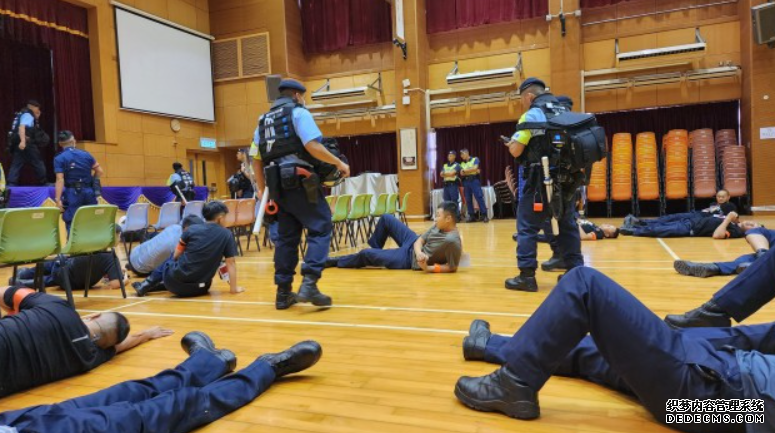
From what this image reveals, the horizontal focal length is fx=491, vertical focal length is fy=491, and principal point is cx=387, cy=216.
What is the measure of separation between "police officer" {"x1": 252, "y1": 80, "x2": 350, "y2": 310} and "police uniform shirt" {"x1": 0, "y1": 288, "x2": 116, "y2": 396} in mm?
1260

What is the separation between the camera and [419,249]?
14.6 ft

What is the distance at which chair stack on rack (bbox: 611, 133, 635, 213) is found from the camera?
999 cm

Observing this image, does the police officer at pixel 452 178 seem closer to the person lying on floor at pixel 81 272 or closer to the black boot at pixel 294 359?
the person lying on floor at pixel 81 272

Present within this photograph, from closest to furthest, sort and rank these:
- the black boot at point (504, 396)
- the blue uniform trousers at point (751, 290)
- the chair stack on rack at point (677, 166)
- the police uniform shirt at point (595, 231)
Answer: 1. the black boot at point (504, 396)
2. the blue uniform trousers at point (751, 290)
3. the police uniform shirt at point (595, 231)
4. the chair stack on rack at point (677, 166)

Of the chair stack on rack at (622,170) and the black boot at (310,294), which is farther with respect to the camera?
the chair stack on rack at (622,170)

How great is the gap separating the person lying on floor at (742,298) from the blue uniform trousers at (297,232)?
1.99 m

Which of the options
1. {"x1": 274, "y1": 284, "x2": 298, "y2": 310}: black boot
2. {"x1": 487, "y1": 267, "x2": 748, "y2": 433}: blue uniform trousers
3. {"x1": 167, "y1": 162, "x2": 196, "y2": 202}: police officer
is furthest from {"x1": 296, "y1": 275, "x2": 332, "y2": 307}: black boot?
{"x1": 167, "y1": 162, "x2": 196, "y2": 202}: police officer

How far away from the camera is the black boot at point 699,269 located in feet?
11.9

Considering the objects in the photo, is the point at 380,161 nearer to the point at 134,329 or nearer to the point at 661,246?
the point at 661,246

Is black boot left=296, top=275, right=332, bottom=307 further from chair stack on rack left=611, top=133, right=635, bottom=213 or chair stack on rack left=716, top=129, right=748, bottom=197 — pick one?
chair stack on rack left=716, top=129, right=748, bottom=197

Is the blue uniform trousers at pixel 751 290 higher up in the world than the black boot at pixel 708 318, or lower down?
higher up

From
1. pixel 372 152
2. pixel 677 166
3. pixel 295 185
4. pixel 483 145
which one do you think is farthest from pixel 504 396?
pixel 372 152

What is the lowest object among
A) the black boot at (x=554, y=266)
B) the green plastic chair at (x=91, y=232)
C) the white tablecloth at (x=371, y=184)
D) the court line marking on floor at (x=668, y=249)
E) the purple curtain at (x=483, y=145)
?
the court line marking on floor at (x=668, y=249)

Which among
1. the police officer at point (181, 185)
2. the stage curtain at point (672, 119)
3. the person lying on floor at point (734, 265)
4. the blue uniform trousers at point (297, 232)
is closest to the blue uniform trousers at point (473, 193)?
the stage curtain at point (672, 119)
